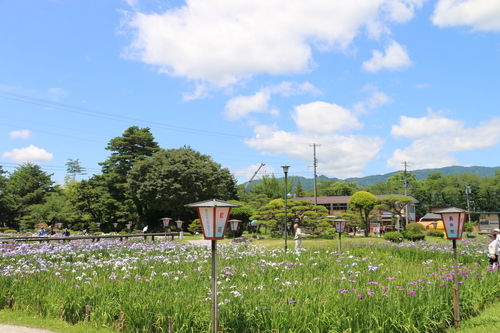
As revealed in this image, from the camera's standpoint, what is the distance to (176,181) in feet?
111

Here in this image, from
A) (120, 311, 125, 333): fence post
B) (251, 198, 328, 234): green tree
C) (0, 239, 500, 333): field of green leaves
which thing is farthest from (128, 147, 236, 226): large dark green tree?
(120, 311, 125, 333): fence post

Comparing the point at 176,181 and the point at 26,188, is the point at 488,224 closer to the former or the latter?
the point at 176,181

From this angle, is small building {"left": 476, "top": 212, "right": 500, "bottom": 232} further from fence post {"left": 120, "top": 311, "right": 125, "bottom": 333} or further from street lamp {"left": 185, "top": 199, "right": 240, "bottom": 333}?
fence post {"left": 120, "top": 311, "right": 125, "bottom": 333}

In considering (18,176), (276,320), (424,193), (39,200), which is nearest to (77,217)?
(39,200)

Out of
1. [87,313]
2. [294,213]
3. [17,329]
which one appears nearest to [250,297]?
[87,313]

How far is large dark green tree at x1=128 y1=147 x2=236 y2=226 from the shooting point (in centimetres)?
3350

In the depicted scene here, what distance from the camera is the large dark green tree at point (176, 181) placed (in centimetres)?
3350

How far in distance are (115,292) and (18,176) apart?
54.1 metres

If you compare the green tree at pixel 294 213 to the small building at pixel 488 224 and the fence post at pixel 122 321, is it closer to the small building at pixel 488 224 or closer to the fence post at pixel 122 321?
the fence post at pixel 122 321

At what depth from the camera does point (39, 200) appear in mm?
48938

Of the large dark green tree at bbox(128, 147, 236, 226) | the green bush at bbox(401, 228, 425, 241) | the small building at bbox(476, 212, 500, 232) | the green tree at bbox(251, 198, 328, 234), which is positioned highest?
the large dark green tree at bbox(128, 147, 236, 226)

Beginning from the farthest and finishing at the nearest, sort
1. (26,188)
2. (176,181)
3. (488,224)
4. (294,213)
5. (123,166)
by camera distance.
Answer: (26,188) → (123,166) → (488,224) → (176,181) → (294,213)

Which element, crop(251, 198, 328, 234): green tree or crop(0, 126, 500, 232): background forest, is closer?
crop(251, 198, 328, 234): green tree

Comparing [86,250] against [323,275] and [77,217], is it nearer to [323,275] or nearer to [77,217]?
[323,275]
